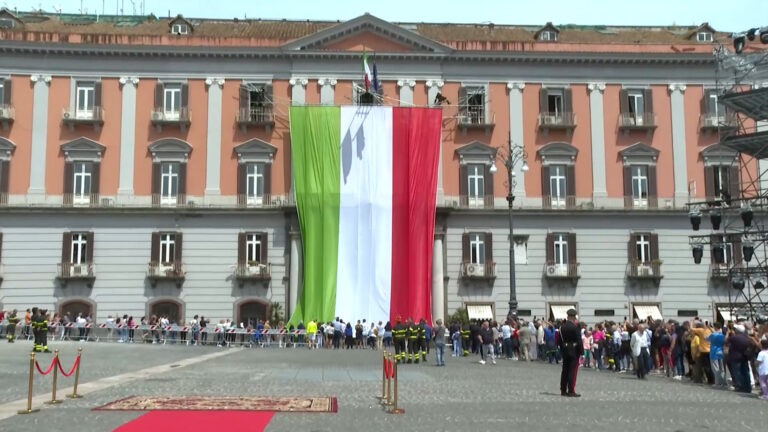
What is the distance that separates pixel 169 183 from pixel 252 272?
22.6ft

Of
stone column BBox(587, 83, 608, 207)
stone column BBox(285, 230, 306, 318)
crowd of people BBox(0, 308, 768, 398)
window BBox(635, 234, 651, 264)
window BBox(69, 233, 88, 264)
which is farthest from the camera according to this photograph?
stone column BBox(587, 83, 608, 207)

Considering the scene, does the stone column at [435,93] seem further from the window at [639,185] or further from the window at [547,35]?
the window at [639,185]

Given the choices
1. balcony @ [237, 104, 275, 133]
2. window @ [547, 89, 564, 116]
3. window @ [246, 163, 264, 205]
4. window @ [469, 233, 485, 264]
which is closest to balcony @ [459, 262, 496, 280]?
window @ [469, 233, 485, 264]

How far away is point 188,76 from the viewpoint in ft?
150

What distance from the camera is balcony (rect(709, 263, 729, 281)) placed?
44500 millimetres

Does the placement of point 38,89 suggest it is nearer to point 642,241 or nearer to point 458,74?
point 458,74

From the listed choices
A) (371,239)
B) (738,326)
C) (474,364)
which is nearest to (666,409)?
(738,326)

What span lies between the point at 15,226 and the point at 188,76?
12356 mm

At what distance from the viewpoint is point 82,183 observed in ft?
146

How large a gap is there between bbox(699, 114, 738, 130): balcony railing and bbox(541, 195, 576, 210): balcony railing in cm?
880

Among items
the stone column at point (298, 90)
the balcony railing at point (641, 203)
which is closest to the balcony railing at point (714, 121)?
the balcony railing at point (641, 203)

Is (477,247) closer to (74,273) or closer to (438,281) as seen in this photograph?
(438,281)

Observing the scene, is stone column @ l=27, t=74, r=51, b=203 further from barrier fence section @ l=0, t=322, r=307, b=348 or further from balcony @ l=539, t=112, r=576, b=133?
balcony @ l=539, t=112, r=576, b=133

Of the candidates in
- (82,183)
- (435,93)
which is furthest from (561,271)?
(82,183)
